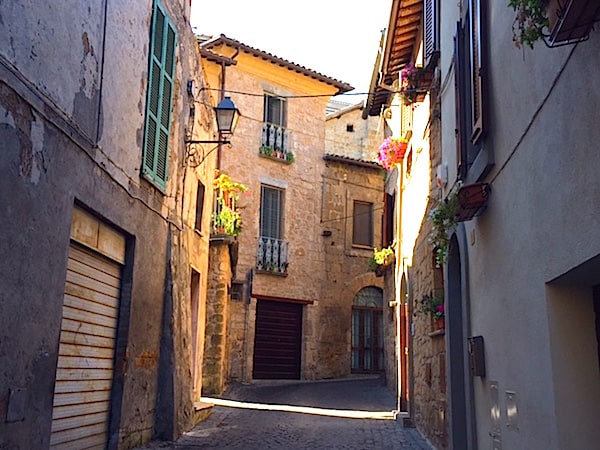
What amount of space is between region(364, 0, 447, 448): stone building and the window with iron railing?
5272mm

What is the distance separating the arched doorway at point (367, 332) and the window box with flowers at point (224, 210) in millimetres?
7452

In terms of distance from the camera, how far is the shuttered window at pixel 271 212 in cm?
1930

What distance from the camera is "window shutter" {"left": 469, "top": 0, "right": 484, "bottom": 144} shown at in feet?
17.2

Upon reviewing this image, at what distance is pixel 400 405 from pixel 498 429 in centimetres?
718

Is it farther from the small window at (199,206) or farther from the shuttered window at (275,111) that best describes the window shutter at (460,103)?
the shuttered window at (275,111)

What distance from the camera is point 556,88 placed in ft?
11.4

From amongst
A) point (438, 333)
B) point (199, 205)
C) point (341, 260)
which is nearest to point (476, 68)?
point (438, 333)

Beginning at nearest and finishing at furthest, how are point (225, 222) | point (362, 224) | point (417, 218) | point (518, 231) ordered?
point (518, 231), point (417, 218), point (225, 222), point (362, 224)

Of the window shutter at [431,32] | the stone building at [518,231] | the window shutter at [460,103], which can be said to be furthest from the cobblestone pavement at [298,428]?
the window shutter at [431,32]

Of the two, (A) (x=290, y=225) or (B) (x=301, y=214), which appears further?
(B) (x=301, y=214)

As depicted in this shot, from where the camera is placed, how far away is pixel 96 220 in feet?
21.8

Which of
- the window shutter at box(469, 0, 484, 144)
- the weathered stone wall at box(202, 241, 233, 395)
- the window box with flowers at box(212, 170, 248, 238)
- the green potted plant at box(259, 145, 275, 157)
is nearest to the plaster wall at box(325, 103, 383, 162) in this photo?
the green potted plant at box(259, 145, 275, 157)

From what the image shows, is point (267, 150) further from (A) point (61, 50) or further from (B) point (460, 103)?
(A) point (61, 50)

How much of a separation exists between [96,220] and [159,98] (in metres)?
2.28
